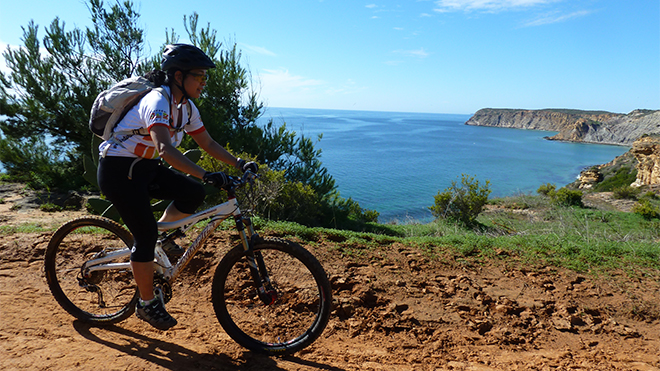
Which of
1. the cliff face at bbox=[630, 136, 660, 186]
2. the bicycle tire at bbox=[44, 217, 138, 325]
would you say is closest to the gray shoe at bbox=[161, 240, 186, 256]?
the bicycle tire at bbox=[44, 217, 138, 325]

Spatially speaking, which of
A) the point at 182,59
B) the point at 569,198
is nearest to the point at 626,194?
the point at 569,198

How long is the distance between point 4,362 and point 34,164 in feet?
41.9

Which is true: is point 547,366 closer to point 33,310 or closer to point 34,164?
point 33,310

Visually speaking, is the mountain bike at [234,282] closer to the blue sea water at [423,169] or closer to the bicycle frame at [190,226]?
the bicycle frame at [190,226]

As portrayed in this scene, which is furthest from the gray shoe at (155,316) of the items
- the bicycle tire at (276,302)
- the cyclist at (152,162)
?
the bicycle tire at (276,302)

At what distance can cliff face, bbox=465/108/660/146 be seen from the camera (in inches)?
3688

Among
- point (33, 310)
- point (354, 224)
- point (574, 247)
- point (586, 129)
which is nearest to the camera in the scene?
point (33, 310)

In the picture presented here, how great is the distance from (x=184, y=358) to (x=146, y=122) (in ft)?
5.67

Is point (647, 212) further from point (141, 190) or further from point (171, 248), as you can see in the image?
point (141, 190)

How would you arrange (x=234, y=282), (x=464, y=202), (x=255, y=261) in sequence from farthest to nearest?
(x=464, y=202)
(x=234, y=282)
(x=255, y=261)

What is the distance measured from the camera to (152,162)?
2941 millimetres

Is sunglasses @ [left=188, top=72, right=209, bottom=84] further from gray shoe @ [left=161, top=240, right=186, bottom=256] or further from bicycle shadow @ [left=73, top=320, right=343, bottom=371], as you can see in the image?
bicycle shadow @ [left=73, top=320, right=343, bottom=371]

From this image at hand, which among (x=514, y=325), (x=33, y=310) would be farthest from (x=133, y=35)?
(x=514, y=325)

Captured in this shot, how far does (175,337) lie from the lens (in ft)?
10.9
